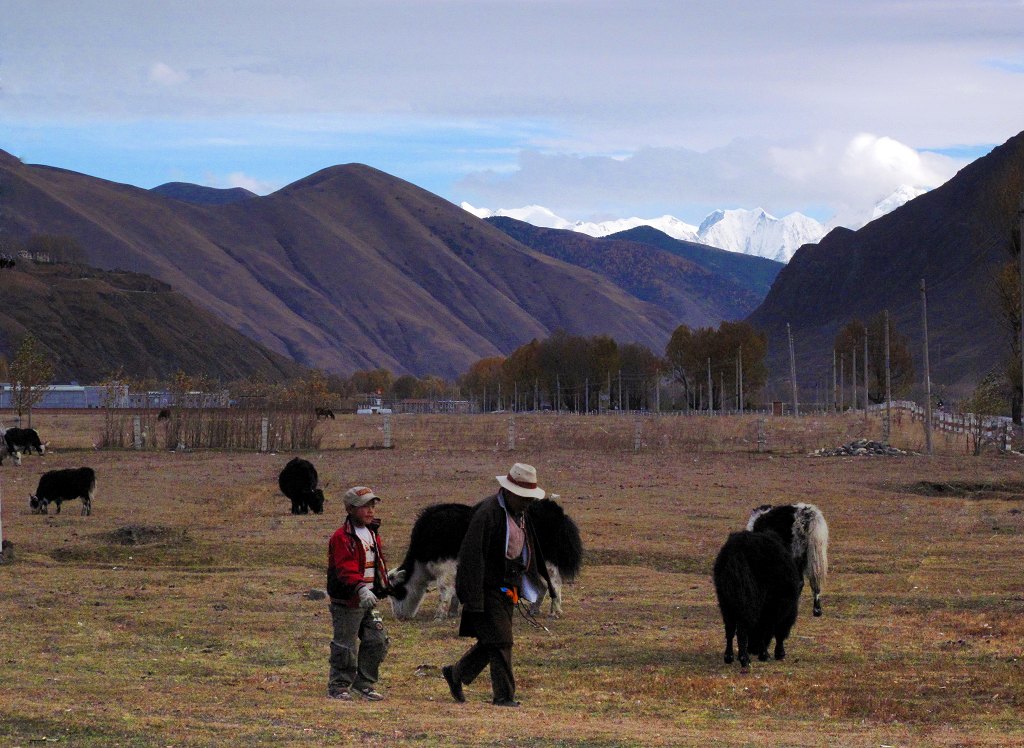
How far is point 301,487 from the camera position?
92.9ft

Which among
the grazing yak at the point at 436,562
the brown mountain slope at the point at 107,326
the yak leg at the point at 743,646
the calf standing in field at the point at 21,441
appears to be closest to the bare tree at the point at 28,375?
the calf standing in field at the point at 21,441

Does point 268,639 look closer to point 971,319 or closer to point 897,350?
point 897,350

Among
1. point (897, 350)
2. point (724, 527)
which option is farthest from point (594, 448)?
point (897, 350)

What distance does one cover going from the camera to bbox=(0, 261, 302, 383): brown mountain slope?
163m

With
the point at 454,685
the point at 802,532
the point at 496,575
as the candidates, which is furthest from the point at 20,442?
the point at 496,575

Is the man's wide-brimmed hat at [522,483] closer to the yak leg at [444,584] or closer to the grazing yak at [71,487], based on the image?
the yak leg at [444,584]

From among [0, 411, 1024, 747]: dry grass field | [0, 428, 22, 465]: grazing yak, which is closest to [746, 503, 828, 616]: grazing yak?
[0, 411, 1024, 747]: dry grass field

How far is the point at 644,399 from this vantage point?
182375 millimetres

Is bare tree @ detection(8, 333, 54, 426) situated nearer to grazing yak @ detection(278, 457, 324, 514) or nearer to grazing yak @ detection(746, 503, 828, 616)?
grazing yak @ detection(278, 457, 324, 514)

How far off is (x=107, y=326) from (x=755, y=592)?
168 meters

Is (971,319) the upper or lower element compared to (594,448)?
upper

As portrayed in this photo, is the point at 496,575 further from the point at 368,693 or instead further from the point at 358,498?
the point at 368,693

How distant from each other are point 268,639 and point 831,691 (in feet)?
19.5

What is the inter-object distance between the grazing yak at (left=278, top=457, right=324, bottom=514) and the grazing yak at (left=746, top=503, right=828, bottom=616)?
1447cm
